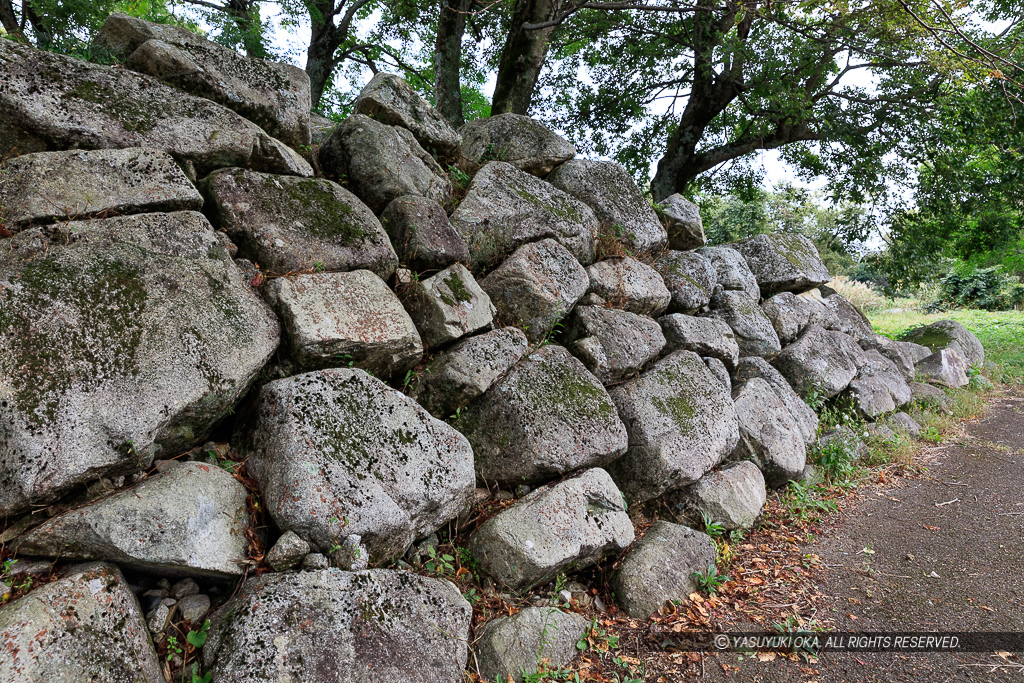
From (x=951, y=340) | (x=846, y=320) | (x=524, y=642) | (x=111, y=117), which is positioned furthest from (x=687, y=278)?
(x=951, y=340)

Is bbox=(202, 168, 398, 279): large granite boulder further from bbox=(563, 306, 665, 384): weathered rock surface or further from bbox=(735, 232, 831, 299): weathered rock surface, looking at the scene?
bbox=(735, 232, 831, 299): weathered rock surface

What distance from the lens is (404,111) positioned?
16.3 ft

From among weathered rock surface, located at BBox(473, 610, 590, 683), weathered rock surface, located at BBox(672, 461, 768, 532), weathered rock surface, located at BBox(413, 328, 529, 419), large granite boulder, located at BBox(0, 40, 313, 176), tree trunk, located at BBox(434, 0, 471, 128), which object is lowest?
weathered rock surface, located at BBox(473, 610, 590, 683)

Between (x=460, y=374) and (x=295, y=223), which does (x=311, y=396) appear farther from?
(x=295, y=223)

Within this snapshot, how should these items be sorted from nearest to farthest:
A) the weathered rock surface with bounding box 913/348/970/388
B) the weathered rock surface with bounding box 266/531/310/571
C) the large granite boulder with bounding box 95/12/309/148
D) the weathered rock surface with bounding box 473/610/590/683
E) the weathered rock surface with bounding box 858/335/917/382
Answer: the weathered rock surface with bounding box 266/531/310/571, the weathered rock surface with bounding box 473/610/590/683, the large granite boulder with bounding box 95/12/309/148, the weathered rock surface with bounding box 858/335/917/382, the weathered rock surface with bounding box 913/348/970/388

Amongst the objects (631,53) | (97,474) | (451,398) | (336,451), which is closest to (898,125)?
(631,53)

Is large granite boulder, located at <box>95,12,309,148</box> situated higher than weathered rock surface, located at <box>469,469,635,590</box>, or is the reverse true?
large granite boulder, located at <box>95,12,309,148</box>

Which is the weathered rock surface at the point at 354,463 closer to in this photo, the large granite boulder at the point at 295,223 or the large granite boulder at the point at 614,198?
the large granite boulder at the point at 295,223

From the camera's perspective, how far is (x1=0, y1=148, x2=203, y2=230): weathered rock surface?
2.91 meters

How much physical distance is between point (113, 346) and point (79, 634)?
1.29 meters

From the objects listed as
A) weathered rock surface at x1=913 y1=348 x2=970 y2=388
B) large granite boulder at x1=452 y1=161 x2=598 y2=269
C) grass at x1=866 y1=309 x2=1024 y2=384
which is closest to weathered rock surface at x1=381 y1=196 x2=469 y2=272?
large granite boulder at x1=452 y1=161 x2=598 y2=269

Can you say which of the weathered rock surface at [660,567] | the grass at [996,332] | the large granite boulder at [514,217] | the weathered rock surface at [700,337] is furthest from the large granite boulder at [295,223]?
the grass at [996,332]

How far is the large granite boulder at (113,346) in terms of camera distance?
8.18 feet

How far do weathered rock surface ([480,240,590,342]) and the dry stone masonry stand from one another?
0.07 ft
